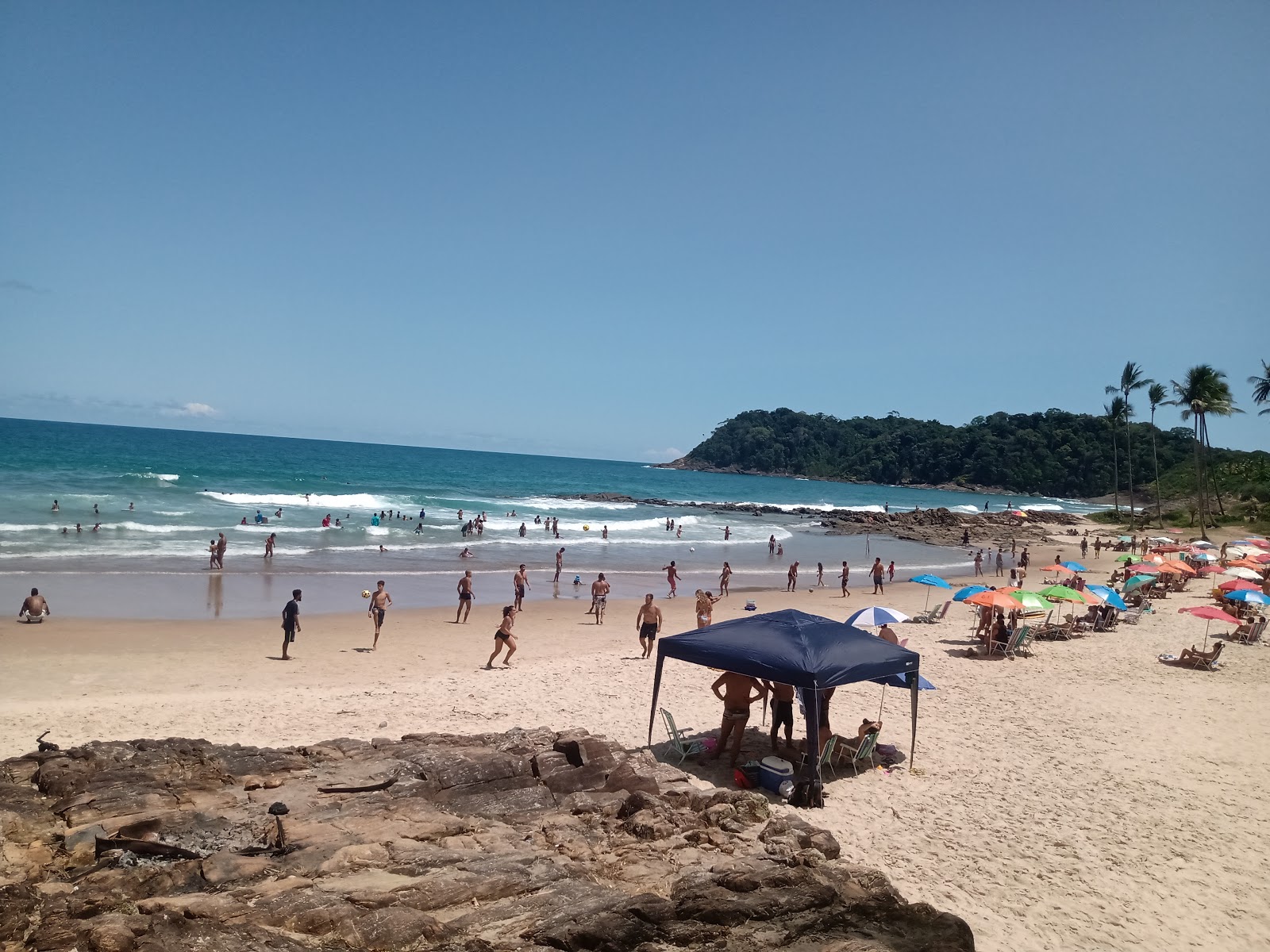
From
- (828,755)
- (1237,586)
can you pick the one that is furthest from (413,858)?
(1237,586)

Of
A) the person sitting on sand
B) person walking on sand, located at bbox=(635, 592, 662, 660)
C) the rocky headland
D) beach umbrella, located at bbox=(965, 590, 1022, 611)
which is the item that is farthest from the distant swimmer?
the rocky headland

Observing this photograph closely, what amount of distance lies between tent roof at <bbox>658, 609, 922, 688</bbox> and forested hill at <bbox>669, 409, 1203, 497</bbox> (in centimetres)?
12126

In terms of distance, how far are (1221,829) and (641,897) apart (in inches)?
288

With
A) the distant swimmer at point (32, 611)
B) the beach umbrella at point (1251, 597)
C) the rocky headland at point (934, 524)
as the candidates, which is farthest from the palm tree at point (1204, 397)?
the distant swimmer at point (32, 611)

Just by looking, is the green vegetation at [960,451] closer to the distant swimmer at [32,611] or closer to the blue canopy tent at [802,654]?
the blue canopy tent at [802,654]

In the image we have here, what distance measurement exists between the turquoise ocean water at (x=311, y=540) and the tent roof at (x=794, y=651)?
14646 mm

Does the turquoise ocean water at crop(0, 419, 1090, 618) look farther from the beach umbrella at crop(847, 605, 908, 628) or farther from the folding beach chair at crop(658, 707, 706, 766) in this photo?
the folding beach chair at crop(658, 707, 706, 766)

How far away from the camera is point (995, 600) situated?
15.8m

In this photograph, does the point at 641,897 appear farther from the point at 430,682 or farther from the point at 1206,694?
the point at 1206,694

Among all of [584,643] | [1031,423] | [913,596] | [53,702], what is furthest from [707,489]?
[53,702]

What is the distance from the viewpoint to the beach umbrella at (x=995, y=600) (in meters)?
15.7

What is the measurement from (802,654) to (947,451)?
5990 inches

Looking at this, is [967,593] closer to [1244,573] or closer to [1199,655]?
[1199,655]

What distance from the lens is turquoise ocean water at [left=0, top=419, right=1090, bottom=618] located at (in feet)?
73.9
